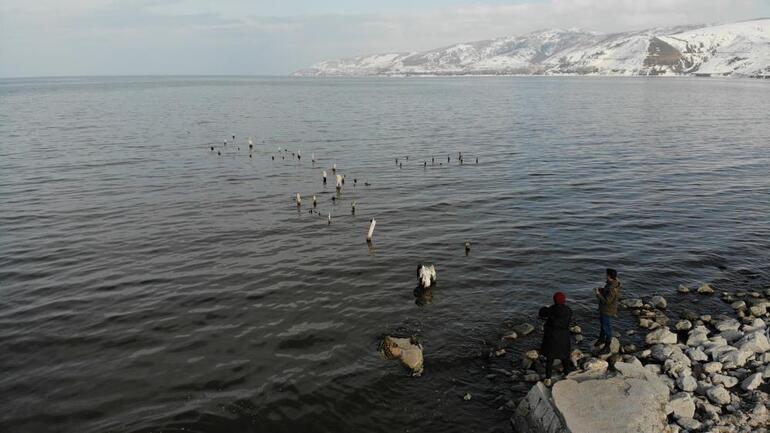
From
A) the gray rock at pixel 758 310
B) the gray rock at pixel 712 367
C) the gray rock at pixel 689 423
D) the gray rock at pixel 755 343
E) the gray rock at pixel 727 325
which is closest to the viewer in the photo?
the gray rock at pixel 689 423

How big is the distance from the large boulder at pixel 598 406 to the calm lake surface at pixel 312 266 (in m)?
1.75

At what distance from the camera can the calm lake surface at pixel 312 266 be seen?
54.0 ft

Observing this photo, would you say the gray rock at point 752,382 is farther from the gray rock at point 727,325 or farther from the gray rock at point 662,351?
the gray rock at point 727,325

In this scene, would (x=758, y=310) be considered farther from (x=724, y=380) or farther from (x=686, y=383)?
(x=686, y=383)

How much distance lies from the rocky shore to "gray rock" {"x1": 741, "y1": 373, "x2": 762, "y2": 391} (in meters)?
0.03

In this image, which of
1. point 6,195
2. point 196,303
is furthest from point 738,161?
point 6,195

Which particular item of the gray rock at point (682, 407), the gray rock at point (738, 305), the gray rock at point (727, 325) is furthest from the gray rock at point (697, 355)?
the gray rock at point (738, 305)

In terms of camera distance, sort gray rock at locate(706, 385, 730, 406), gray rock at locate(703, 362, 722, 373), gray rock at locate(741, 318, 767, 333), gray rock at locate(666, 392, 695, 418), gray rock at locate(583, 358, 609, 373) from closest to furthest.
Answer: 1. gray rock at locate(666, 392, 695, 418)
2. gray rock at locate(706, 385, 730, 406)
3. gray rock at locate(703, 362, 722, 373)
4. gray rock at locate(583, 358, 609, 373)
5. gray rock at locate(741, 318, 767, 333)

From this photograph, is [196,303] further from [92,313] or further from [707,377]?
[707,377]

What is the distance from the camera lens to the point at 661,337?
1856cm

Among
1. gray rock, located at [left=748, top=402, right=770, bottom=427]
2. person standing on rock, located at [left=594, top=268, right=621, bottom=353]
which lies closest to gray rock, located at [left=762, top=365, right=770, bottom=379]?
gray rock, located at [left=748, top=402, right=770, bottom=427]

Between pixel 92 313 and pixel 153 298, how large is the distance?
8.11 feet

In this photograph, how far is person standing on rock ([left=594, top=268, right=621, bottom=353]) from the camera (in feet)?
59.0

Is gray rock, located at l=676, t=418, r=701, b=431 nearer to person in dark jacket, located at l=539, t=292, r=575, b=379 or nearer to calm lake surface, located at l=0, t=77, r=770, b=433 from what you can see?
person in dark jacket, located at l=539, t=292, r=575, b=379
